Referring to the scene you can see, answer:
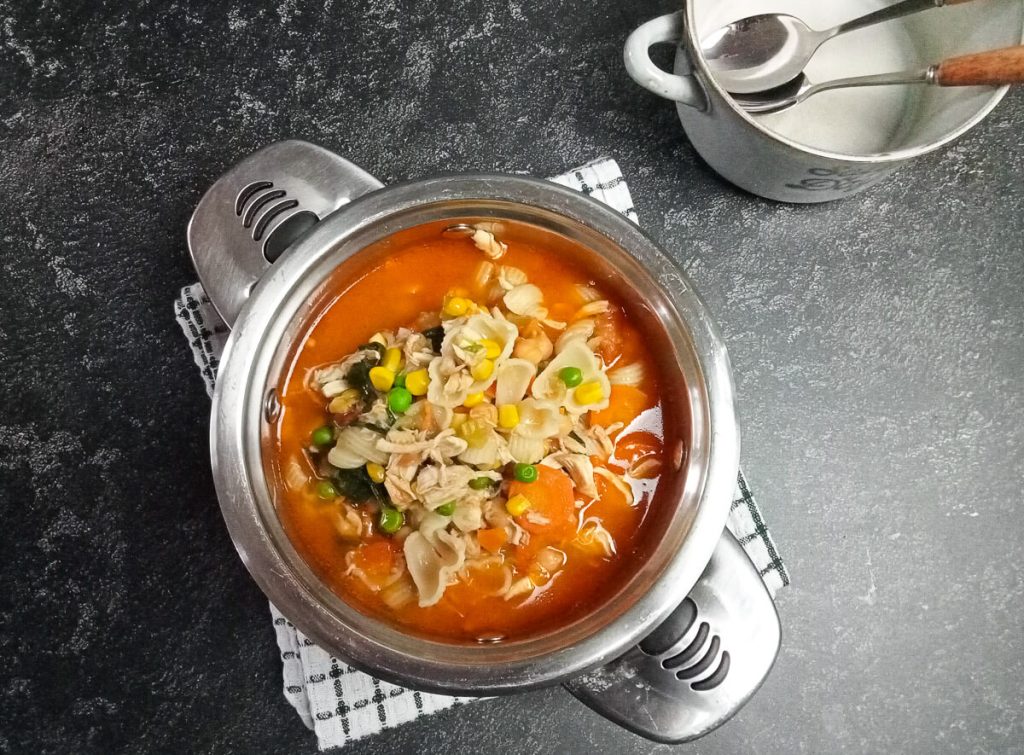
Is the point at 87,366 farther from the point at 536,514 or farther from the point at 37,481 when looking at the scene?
the point at 536,514

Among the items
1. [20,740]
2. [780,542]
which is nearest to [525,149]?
[780,542]

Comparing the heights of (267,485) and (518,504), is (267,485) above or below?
above

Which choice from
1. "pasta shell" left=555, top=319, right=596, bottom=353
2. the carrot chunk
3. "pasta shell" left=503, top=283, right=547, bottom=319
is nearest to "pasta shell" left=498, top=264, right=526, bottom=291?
"pasta shell" left=503, top=283, right=547, bottom=319

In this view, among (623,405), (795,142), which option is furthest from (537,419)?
(795,142)

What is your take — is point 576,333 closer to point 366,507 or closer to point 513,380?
point 513,380

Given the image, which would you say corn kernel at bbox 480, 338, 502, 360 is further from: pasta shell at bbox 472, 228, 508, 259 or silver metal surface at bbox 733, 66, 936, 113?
silver metal surface at bbox 733, 66, 936, 113

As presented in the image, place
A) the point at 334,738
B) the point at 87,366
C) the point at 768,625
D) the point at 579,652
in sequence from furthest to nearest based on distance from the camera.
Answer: the point at 87,366, the point at 334,738, the point at 768,625, the point at 579,652

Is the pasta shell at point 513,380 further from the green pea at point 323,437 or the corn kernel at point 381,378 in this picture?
the green pea at point 323,437
